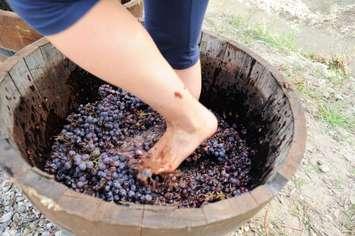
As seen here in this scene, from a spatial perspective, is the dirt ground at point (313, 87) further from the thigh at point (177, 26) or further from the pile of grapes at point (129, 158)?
the thigh at point (177, 26)

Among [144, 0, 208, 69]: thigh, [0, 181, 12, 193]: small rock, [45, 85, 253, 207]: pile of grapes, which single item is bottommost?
[0, 181, 12, 193]: small rock

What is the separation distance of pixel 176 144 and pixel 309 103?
1219mm

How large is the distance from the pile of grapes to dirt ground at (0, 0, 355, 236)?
0.28 m

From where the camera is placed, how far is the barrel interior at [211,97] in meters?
1.36

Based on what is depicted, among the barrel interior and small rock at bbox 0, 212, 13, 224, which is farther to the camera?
small rock at bbox 0, 212, 13, 224

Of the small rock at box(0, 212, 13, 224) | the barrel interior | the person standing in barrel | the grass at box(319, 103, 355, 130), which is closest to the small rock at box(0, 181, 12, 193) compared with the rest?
the small rock at box(0, 212, 13, 224)

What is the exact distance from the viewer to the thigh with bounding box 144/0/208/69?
127 cm

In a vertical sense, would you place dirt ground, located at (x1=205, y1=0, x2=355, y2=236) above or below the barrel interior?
below

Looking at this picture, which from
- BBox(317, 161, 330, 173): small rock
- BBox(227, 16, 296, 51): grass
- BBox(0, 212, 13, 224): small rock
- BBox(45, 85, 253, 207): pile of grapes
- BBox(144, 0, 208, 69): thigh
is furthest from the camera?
BBox(227, 16, 296, 51): grass

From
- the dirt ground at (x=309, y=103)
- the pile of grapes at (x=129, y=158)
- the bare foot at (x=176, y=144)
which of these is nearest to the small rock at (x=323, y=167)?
the dirt ground at (x=309, y=103)

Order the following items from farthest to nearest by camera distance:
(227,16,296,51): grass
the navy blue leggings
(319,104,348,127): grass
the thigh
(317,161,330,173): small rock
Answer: (227,16,296,51): grass
(319,104,348,127): grass
(317,161,330,173): small rock
the thigh
the navy blue leggings

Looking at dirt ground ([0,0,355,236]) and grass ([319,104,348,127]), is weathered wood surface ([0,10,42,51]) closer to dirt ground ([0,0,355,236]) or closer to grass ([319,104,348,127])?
dirt ground ([0,0,355,236])

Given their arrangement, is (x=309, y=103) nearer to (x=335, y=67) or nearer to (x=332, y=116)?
(x=332, y=116)

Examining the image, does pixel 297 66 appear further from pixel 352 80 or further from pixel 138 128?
pixel 138 128
